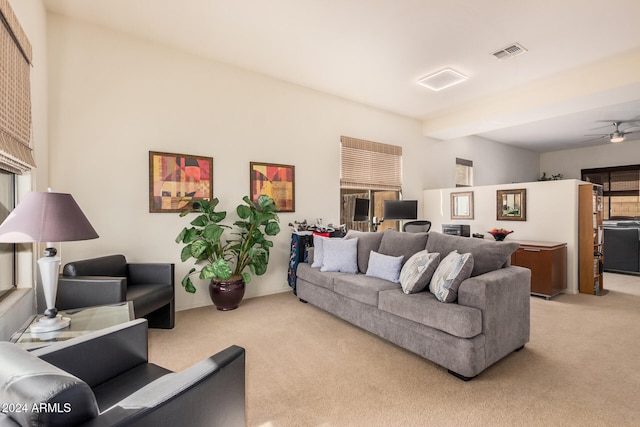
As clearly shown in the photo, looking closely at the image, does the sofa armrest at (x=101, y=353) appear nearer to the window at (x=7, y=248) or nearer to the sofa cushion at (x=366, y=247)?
the window at (x=7, y=248)

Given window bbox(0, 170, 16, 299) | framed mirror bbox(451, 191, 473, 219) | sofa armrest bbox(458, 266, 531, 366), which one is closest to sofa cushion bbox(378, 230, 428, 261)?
sofa armrest bbox(458, 266, 531, 366)

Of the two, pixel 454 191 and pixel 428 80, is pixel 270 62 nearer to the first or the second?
pixel 428 80

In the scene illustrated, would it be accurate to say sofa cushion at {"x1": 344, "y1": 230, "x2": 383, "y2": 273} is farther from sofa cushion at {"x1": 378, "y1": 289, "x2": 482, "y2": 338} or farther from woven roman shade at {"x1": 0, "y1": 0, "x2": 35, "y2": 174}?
woven roman shade at {"x1": 0, "y1": 0, "x2": 35, "y2": 174}

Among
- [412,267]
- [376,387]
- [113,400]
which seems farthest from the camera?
[412,267]

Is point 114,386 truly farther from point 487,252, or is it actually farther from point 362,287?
point 487,252

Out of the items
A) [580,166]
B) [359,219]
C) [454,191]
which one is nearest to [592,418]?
[359,219]

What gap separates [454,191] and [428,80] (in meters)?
2.51

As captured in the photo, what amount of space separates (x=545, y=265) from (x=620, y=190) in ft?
20.8

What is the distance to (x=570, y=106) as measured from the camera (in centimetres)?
460

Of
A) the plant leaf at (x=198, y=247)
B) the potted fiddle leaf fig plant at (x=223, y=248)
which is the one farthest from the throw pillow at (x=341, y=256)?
the plant leaf at (x=198, y=247)

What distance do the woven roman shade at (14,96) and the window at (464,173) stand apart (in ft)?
23.9

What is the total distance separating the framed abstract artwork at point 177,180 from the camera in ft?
12.0

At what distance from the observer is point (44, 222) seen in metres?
1.68

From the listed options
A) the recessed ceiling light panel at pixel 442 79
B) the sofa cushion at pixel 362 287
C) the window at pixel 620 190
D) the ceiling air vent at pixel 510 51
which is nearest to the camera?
the sofa cushion at pixel 362 287
